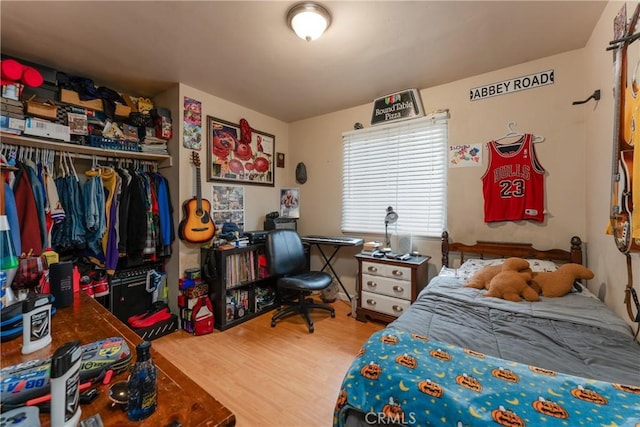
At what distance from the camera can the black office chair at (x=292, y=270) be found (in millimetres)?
2529

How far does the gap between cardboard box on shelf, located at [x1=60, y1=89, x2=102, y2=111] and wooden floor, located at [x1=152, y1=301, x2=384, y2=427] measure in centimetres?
219

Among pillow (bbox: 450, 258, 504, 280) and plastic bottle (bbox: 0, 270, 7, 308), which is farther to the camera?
pillow (bbox: 450, 258, 504, 280)

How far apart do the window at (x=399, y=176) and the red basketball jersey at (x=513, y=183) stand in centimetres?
39

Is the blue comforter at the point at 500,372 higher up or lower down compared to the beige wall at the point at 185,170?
lower down

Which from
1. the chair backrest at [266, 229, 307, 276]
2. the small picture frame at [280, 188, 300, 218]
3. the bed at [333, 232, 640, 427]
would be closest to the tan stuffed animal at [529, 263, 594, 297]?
the bed at [333, 232, 640, 427]

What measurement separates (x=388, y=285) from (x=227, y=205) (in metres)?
2.00

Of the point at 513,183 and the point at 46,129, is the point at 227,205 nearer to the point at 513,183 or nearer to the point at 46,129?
the point at 46,129

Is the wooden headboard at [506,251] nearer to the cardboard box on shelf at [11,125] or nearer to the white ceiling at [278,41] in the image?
the white ceiling at [278,41]

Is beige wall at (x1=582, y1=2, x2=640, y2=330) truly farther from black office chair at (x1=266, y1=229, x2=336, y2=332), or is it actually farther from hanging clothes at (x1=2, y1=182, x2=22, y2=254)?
hanging clothes at (x1=2, y1=182, x2=22, y2=254)

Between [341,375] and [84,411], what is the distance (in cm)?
160

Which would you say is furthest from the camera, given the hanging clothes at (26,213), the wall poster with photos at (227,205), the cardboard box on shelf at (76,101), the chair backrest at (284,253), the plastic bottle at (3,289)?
the wall poster with photos at (227,205)

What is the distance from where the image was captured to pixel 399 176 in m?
2.85

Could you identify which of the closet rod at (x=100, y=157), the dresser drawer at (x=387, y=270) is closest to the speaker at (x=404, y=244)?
the dresser drawer at (x=387, y=270)

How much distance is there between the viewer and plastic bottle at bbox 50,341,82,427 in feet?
1.65
